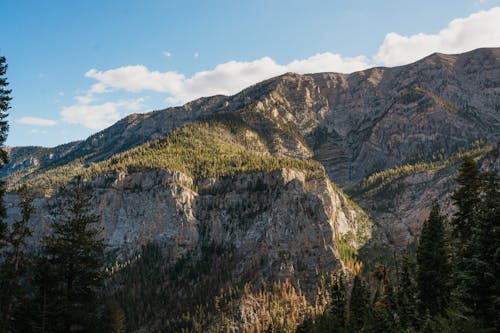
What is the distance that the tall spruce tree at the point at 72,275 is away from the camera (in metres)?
28.3

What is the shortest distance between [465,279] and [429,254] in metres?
24.7

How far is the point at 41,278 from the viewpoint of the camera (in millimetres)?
28578

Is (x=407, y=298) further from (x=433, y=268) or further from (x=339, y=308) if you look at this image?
(x=339, y=308)

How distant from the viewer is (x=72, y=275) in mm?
30297

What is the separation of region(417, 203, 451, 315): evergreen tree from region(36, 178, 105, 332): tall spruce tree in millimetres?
36141

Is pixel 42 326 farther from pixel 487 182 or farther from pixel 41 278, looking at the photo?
pixel 487 182

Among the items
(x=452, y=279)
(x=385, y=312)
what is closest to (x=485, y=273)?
(x=452, y=279)

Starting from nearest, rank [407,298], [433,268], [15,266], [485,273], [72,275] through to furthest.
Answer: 1. [485,273]
2. [72,275]
3. [15,266]
4. [433,268]
5. [407,298]

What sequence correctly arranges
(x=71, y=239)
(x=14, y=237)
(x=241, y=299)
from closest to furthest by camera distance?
(x=71, y=239) → (x=14, y=237) → (x=241, y=299)

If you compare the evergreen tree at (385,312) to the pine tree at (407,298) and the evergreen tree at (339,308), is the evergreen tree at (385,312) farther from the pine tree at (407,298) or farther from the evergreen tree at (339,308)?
the evergreen tree at (339,308)

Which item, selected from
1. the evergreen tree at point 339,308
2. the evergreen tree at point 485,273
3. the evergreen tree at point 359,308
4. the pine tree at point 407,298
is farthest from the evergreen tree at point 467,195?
the evergreen tree at point 339,308

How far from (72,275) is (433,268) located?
1520 inches

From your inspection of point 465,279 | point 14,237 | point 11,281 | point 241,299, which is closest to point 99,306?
point 11,281

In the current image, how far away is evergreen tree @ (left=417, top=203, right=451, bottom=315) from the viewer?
46.4m
